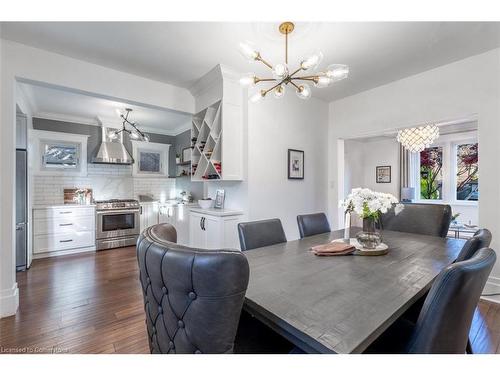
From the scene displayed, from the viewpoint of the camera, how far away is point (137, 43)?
7.18ft

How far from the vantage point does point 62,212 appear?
398cm

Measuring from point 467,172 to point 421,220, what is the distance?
390cm

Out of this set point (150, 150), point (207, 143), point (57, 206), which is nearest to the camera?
point (207, 143)

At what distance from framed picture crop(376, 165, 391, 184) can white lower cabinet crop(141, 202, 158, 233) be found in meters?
5.42

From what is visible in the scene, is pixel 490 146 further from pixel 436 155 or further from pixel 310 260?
pixel 436 155

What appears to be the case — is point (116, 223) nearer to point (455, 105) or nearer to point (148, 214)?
point (148, 214)

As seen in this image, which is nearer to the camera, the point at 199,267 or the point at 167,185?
the point at 199,267

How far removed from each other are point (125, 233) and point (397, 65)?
4.98 meters

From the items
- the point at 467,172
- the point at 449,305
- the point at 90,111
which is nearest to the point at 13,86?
the point at 90,111

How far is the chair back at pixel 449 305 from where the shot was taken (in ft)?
2.48

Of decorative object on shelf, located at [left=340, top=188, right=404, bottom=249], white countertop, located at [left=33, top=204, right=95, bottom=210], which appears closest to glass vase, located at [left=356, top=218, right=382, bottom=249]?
decorative object on shelf, located at [left=340, top=188, right=404, bottom=249]

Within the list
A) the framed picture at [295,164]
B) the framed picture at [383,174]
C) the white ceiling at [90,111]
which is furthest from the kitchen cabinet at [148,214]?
the framed picture at [383,174]

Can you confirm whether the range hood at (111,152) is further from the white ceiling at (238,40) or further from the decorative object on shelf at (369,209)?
the decorative object on shelf at (369,209)
